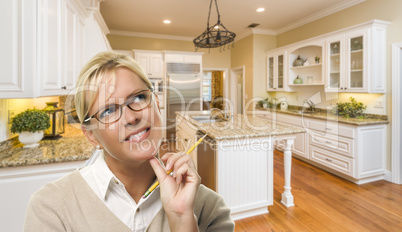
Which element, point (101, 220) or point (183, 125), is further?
point (183, 125)

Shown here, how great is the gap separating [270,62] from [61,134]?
183 inches

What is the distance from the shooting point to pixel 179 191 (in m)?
0.53

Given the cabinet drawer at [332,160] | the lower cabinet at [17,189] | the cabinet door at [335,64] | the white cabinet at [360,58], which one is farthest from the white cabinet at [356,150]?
the lower cabinet at [17,189]

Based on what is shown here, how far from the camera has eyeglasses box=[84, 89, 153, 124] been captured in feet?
1.71

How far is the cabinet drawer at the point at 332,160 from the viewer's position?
2930 millimetres

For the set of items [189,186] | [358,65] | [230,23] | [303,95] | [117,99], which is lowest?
[189,186]

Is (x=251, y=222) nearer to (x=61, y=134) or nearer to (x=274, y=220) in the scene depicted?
(x=274, y=220)

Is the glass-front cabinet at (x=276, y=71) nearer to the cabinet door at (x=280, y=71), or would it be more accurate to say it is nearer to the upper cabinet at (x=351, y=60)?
the cabinet door at (x=280, y=71)

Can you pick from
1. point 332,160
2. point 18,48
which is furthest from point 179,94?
point 18,48

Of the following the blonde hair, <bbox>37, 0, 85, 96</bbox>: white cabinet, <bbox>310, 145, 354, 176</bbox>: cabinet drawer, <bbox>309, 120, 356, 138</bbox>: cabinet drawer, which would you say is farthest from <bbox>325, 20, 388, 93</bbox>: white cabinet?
<bbox>37, 0, 85, 96</bbox>: white cabinet

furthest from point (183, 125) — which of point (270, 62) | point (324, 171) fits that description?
point (270, 62)

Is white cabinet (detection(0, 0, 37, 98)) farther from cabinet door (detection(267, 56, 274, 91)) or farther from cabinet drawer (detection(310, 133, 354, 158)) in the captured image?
cabinet door (detection(267, 56, 274, 91))

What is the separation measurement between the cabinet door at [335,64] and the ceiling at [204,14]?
0.75 metres

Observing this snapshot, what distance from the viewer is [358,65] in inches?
124
